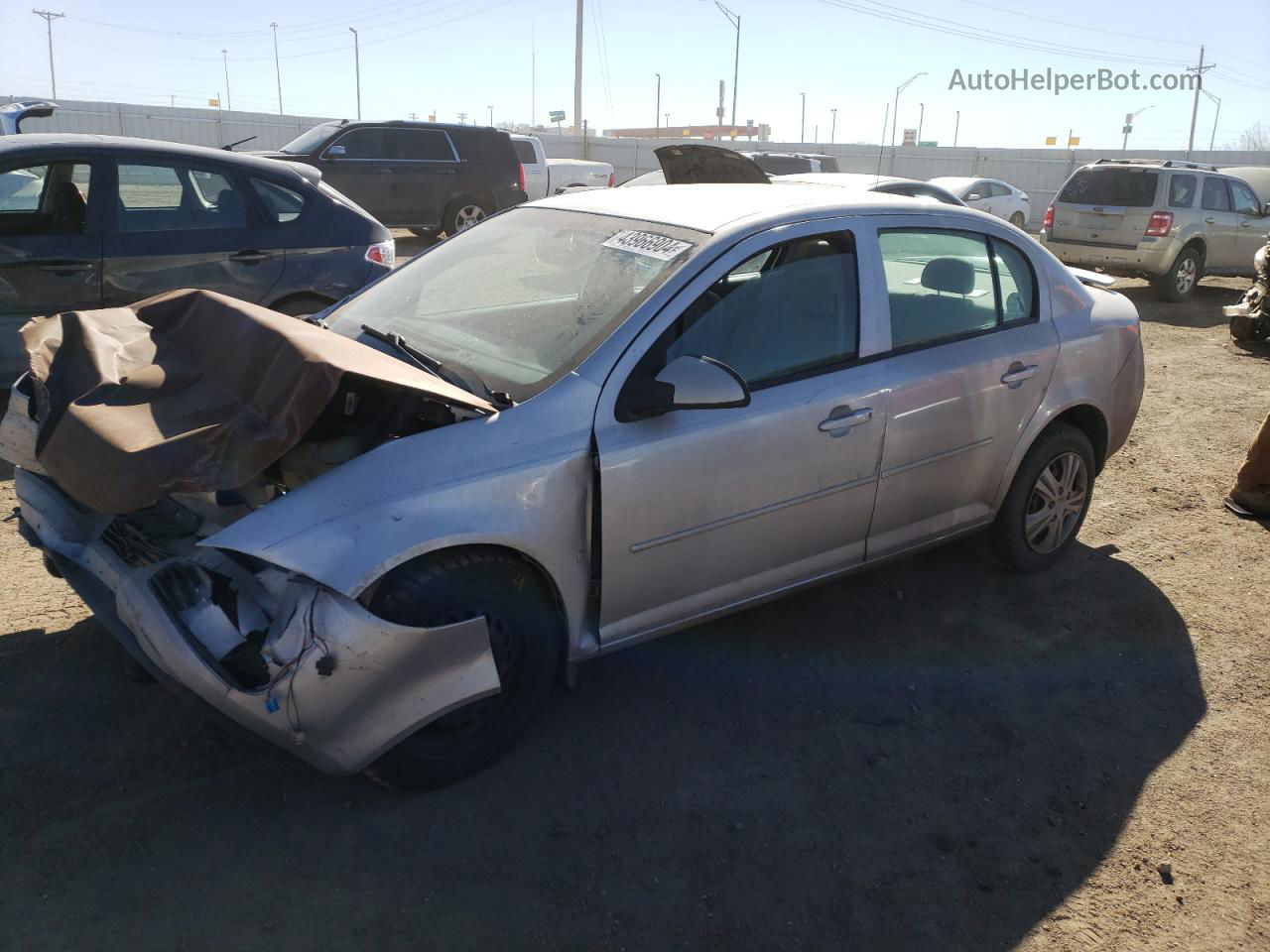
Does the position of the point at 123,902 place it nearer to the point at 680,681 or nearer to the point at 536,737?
the point at 536,737

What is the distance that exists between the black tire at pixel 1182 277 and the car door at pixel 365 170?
1124cm

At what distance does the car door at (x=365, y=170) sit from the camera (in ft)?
49.3

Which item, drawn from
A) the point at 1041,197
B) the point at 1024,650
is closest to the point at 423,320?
the point at 1024,650

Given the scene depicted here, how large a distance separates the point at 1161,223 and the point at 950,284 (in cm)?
1123

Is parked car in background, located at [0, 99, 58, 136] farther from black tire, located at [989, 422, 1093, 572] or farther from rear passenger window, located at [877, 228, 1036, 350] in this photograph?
black tire, located at [989, 422, 1093, 572]

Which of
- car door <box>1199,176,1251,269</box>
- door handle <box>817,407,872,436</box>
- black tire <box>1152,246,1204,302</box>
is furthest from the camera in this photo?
car door <box>1199,176,1251,269</box>

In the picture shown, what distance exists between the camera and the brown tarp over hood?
8.67 ft

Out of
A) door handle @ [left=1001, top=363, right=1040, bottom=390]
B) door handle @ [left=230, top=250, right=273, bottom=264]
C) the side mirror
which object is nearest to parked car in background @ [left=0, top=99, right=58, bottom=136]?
door handle @ [left=230, top=250, right=273, bottom=264]

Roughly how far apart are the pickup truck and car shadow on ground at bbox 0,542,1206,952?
54.5ft

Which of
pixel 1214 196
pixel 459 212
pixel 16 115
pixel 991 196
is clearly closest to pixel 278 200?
pixel 16 115

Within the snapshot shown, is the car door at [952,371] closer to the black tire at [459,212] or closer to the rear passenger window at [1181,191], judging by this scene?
the rear passenger window at [1181,191]

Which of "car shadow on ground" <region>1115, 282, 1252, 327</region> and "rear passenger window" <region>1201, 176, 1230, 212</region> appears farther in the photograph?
"rear passenger window" <region>1201, 176, 1230, 212</region>

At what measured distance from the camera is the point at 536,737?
134 inches

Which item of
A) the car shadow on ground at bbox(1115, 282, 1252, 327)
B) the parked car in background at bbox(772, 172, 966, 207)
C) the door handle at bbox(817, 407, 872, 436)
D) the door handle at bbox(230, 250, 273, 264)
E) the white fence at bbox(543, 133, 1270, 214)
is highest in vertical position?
the white fence at bbox(543, 133, 1270, 214)
